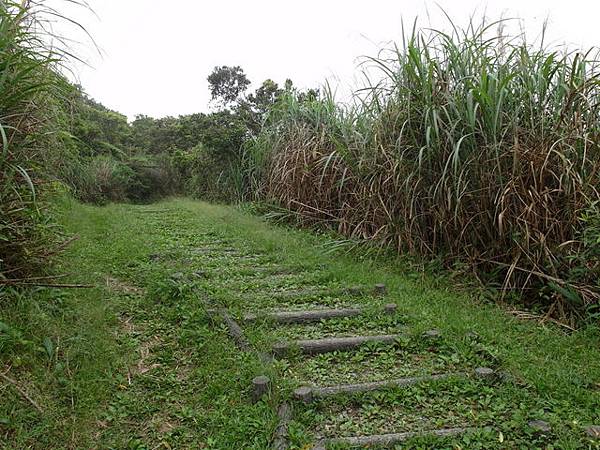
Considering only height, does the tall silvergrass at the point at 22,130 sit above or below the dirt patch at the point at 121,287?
above

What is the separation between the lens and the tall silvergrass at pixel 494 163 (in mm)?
3334

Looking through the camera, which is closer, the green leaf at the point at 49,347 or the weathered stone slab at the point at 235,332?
the green leaf at the point at 49,347

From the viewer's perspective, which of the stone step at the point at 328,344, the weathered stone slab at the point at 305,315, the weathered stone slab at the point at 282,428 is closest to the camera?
the weathered stone slab at the point at 282,428

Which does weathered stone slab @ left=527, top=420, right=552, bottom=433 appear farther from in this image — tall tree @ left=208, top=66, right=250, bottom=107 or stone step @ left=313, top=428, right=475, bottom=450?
tall tree @ left=208, top=66, right=250, bottom=107

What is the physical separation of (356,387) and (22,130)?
92.2 inches

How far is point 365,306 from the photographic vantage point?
327 cm

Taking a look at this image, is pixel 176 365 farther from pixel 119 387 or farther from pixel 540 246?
pixel 540 246

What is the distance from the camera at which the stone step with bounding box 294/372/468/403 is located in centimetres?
218

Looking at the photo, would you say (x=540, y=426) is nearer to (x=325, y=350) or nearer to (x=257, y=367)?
(x=325, y=350)

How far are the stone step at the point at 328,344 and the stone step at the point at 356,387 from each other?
1.29 ft

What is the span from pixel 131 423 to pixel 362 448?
1.03 metres

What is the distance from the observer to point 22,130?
8.71 ft

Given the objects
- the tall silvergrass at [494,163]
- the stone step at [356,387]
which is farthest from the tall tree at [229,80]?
the stone step at [356,387]

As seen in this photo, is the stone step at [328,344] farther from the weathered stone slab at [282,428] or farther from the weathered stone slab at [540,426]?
the weathered stone slab at [540,426]
